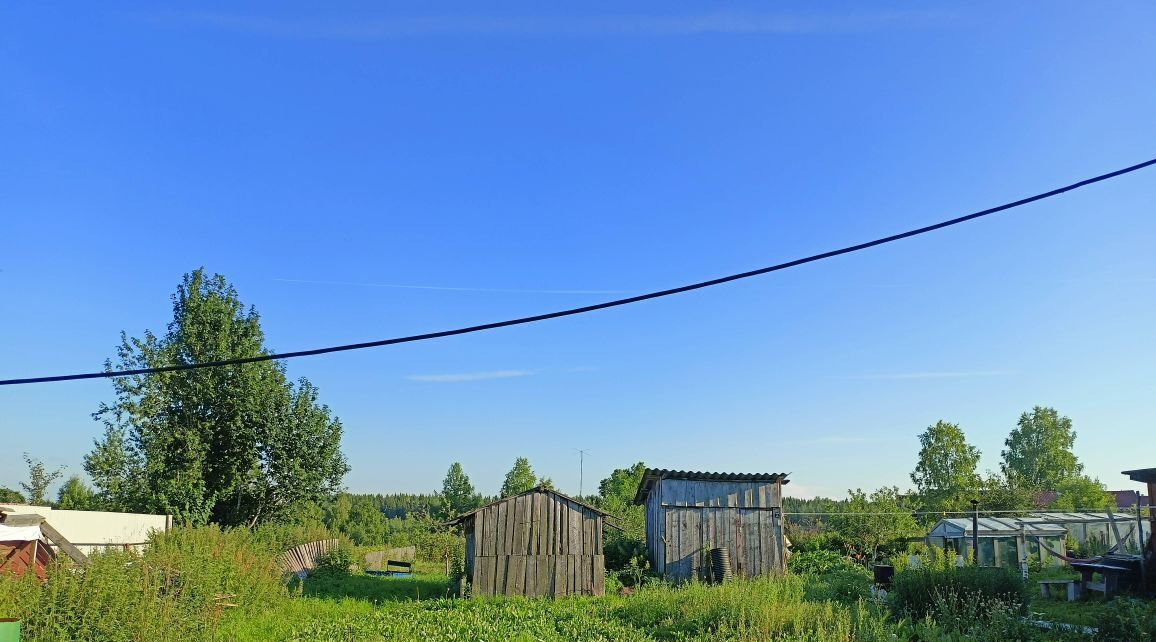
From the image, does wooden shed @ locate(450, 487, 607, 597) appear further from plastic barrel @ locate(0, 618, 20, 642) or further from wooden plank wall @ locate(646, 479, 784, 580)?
plastic barrel @ locate(0, 618, 20, 642)

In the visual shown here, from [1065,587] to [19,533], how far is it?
28.0 m

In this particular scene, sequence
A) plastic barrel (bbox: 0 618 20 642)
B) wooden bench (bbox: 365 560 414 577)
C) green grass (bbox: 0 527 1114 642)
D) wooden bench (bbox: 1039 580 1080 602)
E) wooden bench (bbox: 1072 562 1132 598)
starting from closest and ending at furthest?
plastic barrel (bbox: 0 618 20 642) → green grass (bbox: 0 527 1114 642) → wooden bench (bbox: 1072 562 1132 598) → wooden bench (bbox: 1039 580 1080 602) → wooden bench (bbox: 365 560 414 577)

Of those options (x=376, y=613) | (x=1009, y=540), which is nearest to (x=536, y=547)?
(x=376, y=613)

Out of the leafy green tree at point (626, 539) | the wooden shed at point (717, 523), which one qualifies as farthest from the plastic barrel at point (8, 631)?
the wooden shed at point (717, 523)

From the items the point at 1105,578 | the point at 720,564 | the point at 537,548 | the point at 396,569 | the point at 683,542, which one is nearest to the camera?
the point at 1105,578

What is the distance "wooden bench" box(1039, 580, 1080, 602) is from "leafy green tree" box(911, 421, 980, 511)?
32603 millimetres

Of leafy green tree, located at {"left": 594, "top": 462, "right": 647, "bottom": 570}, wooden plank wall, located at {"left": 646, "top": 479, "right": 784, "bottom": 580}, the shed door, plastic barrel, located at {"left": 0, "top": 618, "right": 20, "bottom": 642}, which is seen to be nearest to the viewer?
plastic barrel, located at {"left": 0, "top": 618, "right": 20, "bottom": 642}

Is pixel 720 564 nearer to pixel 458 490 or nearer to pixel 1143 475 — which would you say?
pixel 1143 475

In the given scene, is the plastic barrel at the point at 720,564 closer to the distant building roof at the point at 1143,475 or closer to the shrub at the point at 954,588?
the shrub at the point at 954,588

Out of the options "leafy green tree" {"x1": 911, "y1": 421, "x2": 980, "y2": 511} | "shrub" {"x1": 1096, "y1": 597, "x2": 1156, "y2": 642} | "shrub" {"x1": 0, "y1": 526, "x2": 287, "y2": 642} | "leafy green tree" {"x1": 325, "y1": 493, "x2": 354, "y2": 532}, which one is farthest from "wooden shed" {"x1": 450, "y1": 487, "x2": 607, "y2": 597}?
"leafy green tree" {"x1": 911, "y1": 421, "x2": 980, "y2": 511}

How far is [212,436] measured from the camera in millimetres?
35281

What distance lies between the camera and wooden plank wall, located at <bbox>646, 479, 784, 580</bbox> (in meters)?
26.7

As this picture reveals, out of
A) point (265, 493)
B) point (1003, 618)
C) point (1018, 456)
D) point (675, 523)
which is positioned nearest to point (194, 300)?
point (265, 493)

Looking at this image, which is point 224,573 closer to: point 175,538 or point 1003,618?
point 175,538
